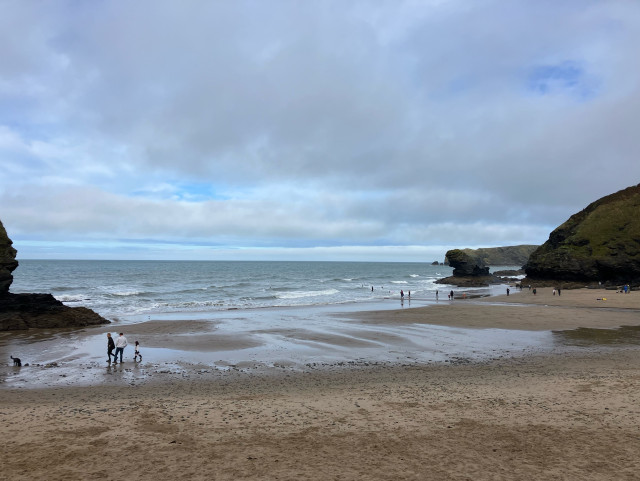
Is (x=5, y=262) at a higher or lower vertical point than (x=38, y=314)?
higher

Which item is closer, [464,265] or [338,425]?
[338,425]

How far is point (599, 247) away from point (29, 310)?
74.3m

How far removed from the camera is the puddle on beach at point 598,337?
69.2ft

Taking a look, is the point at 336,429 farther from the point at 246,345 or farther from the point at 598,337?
the point at 598,337

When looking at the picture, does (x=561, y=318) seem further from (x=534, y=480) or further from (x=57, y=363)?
(x=57, y=363)

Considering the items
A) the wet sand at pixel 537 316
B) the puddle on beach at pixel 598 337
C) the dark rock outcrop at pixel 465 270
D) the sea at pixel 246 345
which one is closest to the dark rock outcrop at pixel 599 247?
the dark rock outcrop at pixel 465 270

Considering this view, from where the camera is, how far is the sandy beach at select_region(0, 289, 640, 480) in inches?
279

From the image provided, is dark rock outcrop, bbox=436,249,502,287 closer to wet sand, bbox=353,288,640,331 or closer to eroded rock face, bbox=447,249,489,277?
eroded rock face, bbox=447,249,489,277

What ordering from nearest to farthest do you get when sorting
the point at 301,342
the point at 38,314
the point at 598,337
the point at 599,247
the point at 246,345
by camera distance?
the point at 246,345, the point at 598,337, the point at 301,342, the point at 38,314, the point at 599,247

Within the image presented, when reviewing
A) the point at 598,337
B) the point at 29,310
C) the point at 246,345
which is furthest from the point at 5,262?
the point at 598,337

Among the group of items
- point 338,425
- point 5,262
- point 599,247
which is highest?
point 599,247

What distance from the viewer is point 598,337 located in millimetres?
22953

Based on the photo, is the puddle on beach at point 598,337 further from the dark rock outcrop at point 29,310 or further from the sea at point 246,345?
the dark rock outcrop at point 29,310

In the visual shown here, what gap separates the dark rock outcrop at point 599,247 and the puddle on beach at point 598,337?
40873 mm
